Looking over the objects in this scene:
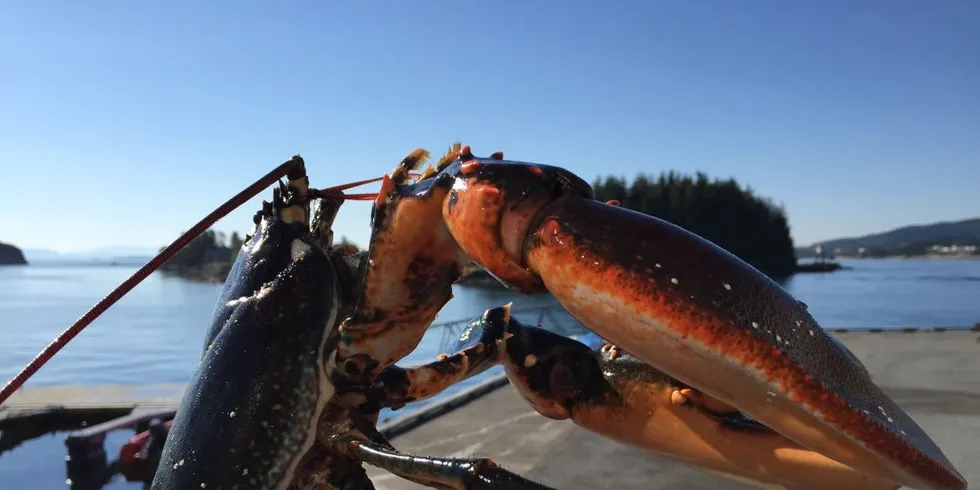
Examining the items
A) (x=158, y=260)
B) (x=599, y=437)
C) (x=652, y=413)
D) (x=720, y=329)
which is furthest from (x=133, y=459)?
(x=720, y=329)

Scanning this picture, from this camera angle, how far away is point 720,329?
1.57 m

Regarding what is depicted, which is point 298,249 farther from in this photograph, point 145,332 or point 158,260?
point 145,332

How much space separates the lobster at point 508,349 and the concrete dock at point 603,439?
4.22 meters

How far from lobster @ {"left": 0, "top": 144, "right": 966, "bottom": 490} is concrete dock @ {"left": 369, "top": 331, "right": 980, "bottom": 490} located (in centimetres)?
422

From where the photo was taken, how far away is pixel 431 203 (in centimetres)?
220

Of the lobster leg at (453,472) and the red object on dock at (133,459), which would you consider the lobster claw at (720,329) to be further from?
the red object on dock at (133,459)

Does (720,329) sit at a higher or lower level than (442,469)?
higher

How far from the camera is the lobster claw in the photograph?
1.55 meters

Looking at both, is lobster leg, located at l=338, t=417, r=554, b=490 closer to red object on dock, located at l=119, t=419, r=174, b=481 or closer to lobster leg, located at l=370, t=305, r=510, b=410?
lobster leg, located at l=370, t=305, r=510, b=410

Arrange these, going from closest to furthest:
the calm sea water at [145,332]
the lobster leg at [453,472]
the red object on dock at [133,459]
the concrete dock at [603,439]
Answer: the lobster leg at [453,472], the concrete dock at [603,439], the red object on dock at [133,459], the calm sea water at [145,332]

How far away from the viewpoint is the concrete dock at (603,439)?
23.5ft

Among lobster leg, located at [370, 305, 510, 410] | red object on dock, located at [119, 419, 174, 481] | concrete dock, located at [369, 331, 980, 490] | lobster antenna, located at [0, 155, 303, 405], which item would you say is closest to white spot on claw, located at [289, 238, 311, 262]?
lobster antenna, located at [0, 155, 303, 405]

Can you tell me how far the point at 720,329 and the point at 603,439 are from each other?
7.38 metres

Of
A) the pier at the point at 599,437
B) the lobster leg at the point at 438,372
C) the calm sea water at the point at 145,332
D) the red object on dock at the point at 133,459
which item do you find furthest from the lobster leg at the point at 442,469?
the red object on dock at the point at 133,459
